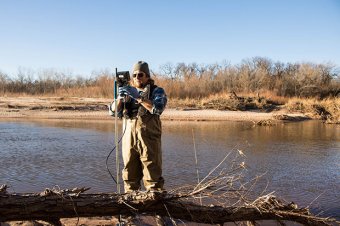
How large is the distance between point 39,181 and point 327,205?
465cm

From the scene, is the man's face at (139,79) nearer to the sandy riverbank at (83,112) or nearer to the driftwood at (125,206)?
the driftwood at (125,206)

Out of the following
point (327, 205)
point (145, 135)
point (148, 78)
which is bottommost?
point (327, 205)

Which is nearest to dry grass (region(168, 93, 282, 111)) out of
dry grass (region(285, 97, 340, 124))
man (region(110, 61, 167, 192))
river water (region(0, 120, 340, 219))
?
dry grass (region(285, 97, 340, 124))

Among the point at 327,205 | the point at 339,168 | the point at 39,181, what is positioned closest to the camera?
the point at 327,205

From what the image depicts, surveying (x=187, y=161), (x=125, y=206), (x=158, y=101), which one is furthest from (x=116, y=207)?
(x=187, y=161)

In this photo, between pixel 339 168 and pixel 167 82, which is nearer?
pixel 339 168

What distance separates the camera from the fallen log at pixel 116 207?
A: 10.4 ft

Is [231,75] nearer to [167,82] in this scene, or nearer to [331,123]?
[167,82]

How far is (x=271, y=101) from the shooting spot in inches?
1021

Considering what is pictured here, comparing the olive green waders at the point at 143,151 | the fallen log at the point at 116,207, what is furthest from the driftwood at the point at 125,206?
the olive green waders at the point at 143,151

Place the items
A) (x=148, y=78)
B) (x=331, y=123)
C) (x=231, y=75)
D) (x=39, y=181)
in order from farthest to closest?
(x=231, y=75) < (x=331, y=123) < (x=39, y=181) < (x=148, y=78)

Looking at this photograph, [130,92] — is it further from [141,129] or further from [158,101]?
[141,129]

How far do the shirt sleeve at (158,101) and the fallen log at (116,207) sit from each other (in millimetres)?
1073

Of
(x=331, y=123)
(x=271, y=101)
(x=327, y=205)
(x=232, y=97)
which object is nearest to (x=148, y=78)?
(x=327, y=205)
